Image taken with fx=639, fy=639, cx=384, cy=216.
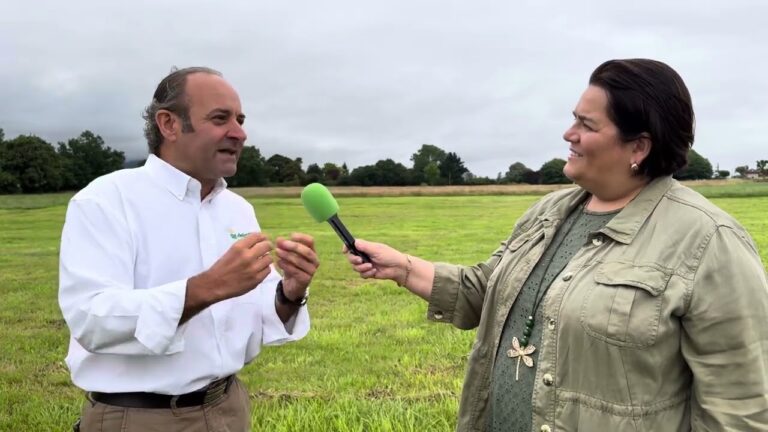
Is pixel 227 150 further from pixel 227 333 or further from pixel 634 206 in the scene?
pixel 634 206

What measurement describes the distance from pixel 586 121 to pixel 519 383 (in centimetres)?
128

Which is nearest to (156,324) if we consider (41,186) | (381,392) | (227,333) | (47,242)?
(227,333)

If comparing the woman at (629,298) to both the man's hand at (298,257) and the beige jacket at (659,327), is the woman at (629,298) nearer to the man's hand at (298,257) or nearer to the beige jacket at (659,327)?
the beige jacket at (659,327)

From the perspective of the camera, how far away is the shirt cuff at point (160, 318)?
104 inches

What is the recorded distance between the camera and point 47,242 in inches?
949

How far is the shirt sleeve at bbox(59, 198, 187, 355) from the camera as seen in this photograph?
2.66 meters

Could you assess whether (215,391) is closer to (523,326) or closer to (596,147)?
A: (523,326)

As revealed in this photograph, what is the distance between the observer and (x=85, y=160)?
8931 cm

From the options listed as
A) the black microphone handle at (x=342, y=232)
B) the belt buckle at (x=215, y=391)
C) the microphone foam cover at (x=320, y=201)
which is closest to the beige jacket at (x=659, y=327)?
the black microphone handle at (x=342, y=232)

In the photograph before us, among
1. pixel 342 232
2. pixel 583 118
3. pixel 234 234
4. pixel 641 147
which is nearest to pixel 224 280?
pixel 234 234

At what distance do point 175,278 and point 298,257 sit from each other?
603 millimetres

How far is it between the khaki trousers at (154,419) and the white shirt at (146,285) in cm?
12

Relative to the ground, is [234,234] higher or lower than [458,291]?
higher

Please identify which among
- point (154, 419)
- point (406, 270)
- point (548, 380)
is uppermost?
point (406, 270)
